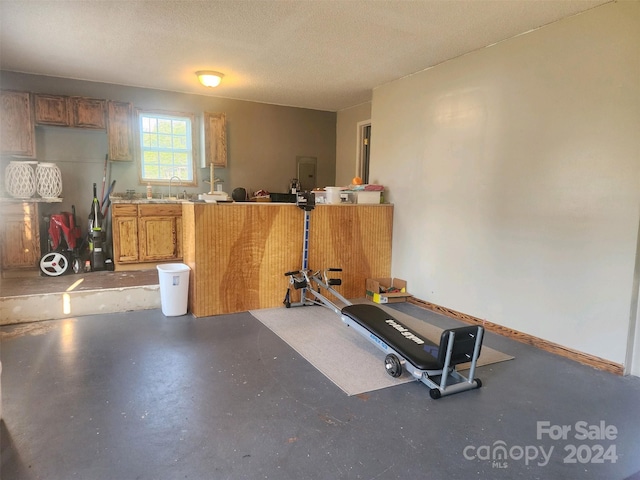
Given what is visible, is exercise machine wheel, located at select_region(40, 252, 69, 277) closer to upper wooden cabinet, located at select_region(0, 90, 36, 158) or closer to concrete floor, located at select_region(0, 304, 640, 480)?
upper wooden cabinet, located at select_region(0, 90, 36, 158)

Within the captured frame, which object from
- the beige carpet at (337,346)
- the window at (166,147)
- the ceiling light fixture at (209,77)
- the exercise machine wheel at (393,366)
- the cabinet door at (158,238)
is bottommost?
the beige carpet at (337,346)

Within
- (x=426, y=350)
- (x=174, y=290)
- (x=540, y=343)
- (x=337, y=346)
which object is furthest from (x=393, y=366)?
(x=174, y=290)

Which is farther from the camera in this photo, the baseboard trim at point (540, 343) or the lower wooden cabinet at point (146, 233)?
the lower wooden cabinet at point (146, 233)

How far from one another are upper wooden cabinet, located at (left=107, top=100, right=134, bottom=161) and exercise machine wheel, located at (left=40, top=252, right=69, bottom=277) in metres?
1.64

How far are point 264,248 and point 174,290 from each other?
43.0 inches

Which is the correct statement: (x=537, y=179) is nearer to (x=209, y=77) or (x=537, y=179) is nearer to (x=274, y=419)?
(x=274, y=419)

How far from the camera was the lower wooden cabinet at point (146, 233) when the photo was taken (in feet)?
18.1

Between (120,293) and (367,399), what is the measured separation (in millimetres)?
3165

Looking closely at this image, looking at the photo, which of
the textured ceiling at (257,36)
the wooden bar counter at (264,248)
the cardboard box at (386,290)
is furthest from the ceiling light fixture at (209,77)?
the cardboard box at (386,290)

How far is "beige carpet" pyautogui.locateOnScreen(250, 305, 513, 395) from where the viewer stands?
9.37 feet

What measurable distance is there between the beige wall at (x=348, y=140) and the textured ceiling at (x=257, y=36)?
53.4 inches

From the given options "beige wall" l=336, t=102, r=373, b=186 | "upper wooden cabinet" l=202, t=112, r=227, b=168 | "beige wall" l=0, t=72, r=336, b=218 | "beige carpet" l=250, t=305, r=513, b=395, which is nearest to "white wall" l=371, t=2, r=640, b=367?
"beige carpet" l=250, t=305, r=513, b=395

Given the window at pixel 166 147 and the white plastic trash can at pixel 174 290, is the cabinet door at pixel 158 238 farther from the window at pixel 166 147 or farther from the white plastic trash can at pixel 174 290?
the white plastic trash can at pixel 174 290

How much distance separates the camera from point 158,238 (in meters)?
5.76
